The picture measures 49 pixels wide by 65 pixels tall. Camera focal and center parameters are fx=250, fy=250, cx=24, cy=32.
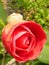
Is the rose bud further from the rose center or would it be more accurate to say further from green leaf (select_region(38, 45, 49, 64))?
green leaf (select_region(38, 45, 49, 64))

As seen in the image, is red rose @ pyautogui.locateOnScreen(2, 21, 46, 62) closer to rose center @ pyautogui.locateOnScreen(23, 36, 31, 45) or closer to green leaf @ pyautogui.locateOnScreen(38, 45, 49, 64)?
rose center @ pyautogui.locateOnScreen(23, 36, 31, 45)

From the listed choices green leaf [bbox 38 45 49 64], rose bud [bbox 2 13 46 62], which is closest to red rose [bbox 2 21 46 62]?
rose bud [bbox 2 13 46 62]

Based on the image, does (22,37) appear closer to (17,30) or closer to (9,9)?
(17,30)

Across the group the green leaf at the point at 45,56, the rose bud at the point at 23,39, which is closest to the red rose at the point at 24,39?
the rose bud at the point at 23,39

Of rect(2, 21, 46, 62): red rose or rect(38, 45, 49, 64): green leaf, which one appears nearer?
A: rect(2, 21, 46, 62): red rose

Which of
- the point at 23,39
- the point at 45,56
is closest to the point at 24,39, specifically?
the point at 23,39

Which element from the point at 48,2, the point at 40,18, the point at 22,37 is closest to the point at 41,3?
the point at 48,2

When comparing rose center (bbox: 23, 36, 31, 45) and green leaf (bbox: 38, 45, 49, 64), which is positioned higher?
rose center (bbox: 23, 36, 31, 45)

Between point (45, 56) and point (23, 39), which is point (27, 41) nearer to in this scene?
point (23, 39)
